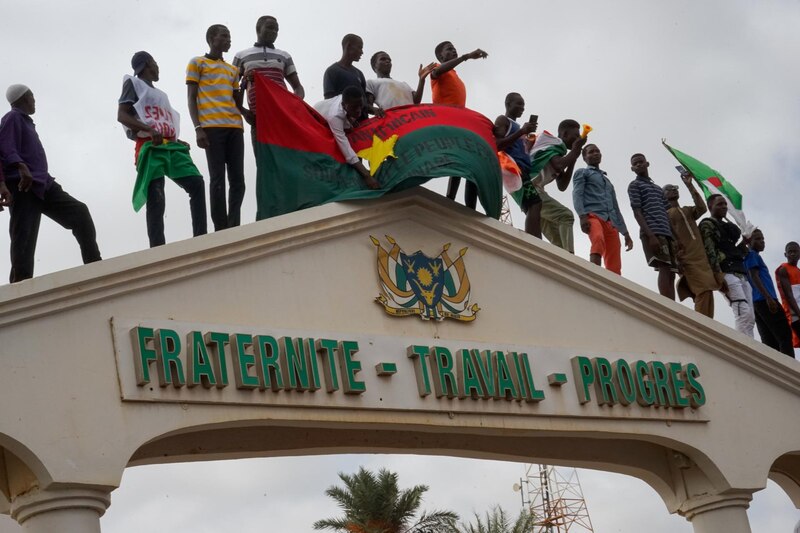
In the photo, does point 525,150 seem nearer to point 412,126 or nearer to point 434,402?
point 412,126

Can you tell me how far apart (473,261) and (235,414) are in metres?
2.93

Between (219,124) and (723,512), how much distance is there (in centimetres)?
621

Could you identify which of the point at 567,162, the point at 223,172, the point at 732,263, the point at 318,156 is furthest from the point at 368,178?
the point at 732,263

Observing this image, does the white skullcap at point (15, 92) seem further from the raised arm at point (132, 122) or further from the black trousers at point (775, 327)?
the black trousers at point (775, 327)

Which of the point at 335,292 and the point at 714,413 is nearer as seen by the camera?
the point at 335,292

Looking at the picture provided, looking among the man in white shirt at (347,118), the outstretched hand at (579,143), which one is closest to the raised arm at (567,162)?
the outstretched hand at (579,143)

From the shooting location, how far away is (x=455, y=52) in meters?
13.4

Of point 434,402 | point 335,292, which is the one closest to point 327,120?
point 335,292

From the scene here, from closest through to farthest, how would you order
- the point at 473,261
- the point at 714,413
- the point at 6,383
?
1. the point at 6,383
2. the point at 473,261
3. the point at 714,413

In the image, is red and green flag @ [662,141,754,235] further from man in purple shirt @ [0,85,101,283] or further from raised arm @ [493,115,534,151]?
man in purple shirt @ [0,85,101,283]

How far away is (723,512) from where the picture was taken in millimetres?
12695

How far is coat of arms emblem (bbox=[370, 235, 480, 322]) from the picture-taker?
1121 centimetres

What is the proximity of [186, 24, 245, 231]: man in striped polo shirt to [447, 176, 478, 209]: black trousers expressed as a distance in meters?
2.02

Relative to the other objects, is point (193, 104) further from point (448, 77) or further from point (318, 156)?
point (448, 77)
